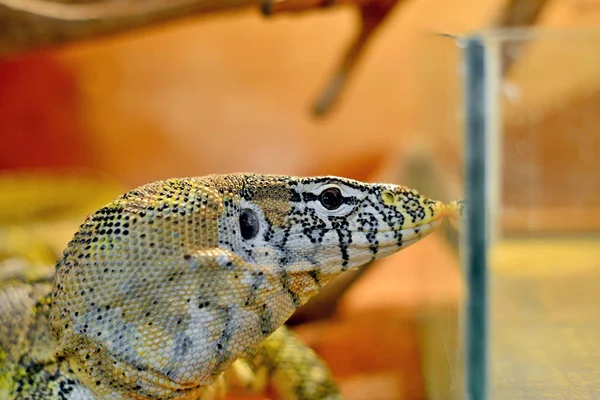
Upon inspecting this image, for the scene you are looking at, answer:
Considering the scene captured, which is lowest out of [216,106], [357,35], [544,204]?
[544,204]

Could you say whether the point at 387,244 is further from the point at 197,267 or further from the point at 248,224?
the point at 197,267

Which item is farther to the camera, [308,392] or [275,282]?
[308,392]

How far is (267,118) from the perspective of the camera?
19.1 ft

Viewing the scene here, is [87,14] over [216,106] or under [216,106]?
over

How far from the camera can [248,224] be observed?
175 centimetres

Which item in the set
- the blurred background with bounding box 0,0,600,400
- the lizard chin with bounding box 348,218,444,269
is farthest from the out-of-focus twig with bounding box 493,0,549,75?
the lizard chin with bounding box 348,218,444,269

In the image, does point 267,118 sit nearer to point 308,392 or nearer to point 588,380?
point 308,392

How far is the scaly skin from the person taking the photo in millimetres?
1664

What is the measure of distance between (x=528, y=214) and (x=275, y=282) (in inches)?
121

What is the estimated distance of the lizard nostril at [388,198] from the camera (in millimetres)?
1739

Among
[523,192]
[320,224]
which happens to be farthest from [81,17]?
[523,192]

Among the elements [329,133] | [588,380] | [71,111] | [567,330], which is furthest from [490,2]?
[588,380]

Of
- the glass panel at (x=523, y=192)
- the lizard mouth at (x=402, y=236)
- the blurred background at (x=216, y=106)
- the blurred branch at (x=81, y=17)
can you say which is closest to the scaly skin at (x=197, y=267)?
the lizard mouth at (x=402, y=236)

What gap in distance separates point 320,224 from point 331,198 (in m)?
0.07
